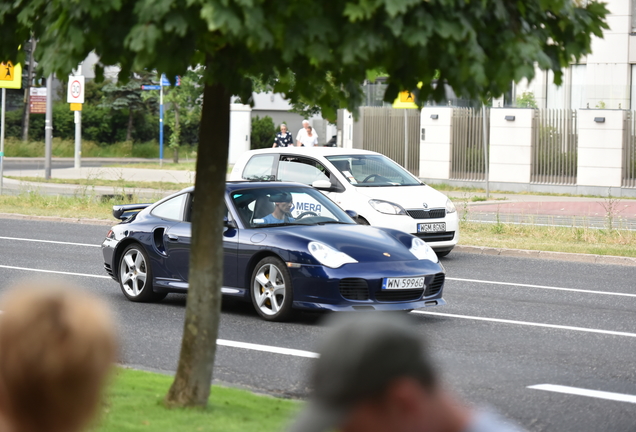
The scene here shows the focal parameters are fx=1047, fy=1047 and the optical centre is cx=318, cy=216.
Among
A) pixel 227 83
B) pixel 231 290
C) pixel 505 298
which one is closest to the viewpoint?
pixel 227 83

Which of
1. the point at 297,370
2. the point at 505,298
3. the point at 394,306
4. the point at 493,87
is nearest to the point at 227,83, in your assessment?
the point at 493,87

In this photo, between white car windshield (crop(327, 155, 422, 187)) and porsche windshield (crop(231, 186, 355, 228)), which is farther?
white car windshield (crop(327, 155, 422, 187))

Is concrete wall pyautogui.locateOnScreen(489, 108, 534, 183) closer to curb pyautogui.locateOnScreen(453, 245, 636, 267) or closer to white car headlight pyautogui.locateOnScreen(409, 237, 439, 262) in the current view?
curb pyautogui.locateOnScreen(453, 245, 636, 267)

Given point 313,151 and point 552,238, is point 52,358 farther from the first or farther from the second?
point 552,238

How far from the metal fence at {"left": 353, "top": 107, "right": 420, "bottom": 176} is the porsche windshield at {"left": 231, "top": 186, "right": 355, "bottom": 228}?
76.1ft

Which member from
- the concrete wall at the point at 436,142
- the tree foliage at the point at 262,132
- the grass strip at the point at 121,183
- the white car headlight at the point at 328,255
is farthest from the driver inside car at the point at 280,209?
the tree foliage at the point at 262,132

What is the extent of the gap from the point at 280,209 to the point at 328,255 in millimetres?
1241

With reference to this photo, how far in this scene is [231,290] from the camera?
1032 centimetres

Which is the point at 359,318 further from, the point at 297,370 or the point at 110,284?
the point at 110,284

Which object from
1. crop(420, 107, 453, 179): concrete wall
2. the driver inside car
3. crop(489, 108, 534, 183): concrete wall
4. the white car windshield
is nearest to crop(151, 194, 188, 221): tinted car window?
the driver inside car

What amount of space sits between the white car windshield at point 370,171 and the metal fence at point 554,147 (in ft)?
50.4

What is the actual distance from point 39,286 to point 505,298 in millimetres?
10204

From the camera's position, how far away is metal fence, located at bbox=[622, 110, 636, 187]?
96.7 ft

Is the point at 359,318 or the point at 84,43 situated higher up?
the point at 84,43
